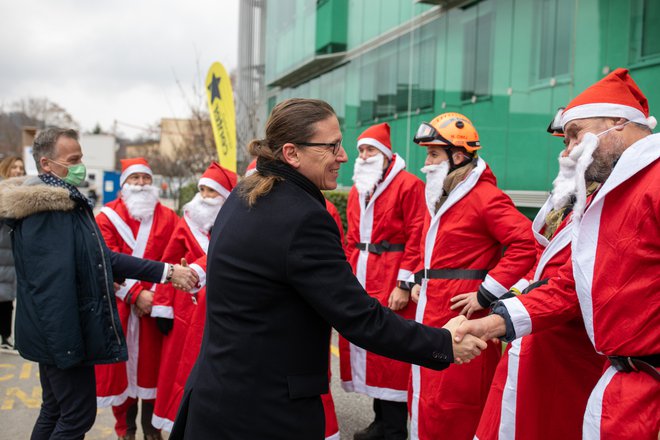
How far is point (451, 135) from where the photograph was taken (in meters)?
4.41

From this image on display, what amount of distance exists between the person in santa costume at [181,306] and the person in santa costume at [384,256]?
1.21 meters

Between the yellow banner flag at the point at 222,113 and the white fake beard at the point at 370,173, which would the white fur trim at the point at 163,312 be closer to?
the white fake beard at the point at 370,173

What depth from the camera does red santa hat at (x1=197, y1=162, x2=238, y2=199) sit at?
501 cm

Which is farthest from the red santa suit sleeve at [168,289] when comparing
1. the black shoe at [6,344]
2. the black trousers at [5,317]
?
the black shoe at [6,344]

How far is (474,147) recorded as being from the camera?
4430 millimetres

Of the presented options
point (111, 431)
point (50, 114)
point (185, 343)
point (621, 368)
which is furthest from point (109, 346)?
point (50, 114)

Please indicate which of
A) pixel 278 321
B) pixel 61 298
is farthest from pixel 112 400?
pixel 278 321

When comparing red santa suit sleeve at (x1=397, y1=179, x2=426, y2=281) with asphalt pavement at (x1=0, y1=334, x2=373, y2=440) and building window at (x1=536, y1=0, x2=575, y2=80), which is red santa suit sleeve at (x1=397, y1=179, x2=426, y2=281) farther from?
building window at (x1=536, y1=0, x2=575, y2=80)

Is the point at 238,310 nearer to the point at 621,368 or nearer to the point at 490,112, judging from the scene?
the point at 621,368

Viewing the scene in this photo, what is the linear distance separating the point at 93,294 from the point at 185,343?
3.99 feet

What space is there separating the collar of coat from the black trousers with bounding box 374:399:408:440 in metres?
2.89

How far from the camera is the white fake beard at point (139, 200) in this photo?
525cm

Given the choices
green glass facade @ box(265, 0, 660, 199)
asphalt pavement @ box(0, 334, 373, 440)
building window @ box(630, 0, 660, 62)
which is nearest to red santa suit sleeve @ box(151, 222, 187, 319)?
asphalt pavement @ box(0, 334, 373, 440)

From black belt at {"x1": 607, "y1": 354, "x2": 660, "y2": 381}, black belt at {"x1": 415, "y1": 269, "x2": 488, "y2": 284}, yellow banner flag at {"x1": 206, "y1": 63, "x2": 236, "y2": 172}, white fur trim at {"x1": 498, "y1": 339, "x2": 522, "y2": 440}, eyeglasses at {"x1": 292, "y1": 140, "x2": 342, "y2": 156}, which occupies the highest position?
yellow banner flag at {"x1": 206, "y1": 63, "x2": 236, "y2": 172}
